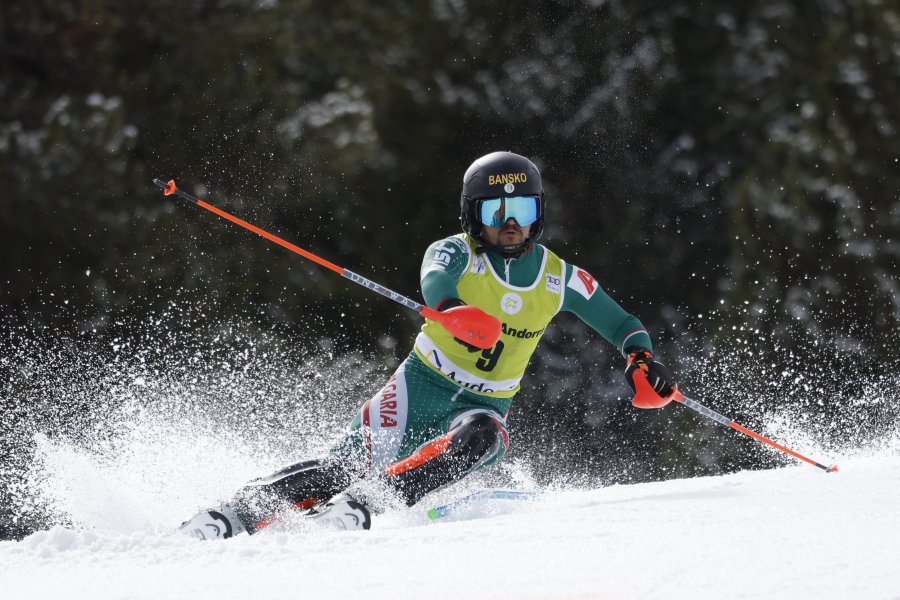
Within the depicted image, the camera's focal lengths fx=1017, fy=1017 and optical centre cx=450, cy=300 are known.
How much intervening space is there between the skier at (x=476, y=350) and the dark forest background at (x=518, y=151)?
575 centimetres

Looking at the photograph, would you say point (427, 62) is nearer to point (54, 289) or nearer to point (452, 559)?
point (54, 289)

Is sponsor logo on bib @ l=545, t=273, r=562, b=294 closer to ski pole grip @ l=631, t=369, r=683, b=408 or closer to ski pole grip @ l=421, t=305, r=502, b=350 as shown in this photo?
ski pole grip @ l=631, t=369, r=683, b=408

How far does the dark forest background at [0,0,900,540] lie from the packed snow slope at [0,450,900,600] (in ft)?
21.9

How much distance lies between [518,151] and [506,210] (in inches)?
333

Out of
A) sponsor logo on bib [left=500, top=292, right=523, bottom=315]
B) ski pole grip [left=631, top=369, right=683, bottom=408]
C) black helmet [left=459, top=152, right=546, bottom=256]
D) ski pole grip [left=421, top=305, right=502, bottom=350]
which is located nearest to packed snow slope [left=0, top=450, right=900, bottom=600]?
ski pole grip [left=421, top=305, right=502, bottom=350]

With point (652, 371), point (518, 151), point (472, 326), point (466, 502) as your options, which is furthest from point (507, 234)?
point (518, 151)

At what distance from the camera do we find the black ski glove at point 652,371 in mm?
3725

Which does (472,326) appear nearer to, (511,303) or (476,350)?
(476,350)

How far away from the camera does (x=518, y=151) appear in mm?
12016

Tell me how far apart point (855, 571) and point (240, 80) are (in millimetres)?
12529

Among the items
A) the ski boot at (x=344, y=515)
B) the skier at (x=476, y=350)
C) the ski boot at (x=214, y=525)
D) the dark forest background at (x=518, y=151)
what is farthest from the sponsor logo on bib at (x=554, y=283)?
the dark forest background at (x=518, y=151)

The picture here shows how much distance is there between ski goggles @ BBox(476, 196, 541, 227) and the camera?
3.71 metres

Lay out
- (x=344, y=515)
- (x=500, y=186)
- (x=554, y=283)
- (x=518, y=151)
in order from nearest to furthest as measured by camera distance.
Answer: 1. (x=344, y=515)
2. (x=500, y=186)
3. (x=554, y=283)
4. (x=518, y=151)

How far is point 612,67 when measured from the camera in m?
12.3
